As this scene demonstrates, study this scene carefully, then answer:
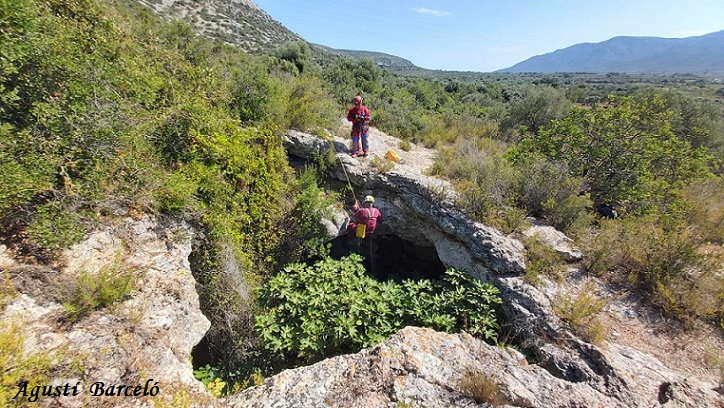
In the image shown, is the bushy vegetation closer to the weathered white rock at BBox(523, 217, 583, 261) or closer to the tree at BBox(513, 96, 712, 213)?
the tree at BBox(513, 96, 712, 213)

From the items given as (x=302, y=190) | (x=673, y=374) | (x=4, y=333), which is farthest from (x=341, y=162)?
(x=673, y=374)

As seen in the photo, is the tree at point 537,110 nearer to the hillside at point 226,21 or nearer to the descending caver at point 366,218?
the descending caver at point 366,218

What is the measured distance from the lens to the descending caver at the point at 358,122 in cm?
720

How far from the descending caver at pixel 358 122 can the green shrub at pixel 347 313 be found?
12.3ft

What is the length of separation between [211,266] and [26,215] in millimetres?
2259

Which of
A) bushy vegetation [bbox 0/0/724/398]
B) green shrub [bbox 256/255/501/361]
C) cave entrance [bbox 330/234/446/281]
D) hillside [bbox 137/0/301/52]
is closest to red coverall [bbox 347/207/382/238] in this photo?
bushy vegetation [bbox 0/0/724/398]

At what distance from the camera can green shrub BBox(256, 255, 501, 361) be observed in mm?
4406

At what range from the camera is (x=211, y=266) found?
5078mm

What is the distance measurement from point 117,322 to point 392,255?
697 cm

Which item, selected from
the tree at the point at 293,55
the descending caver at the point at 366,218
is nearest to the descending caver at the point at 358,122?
the descending caver at the point at 366,218

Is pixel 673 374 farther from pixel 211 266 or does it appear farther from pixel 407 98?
pixel 407 98

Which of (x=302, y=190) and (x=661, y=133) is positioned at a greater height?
(x=661, y=133)

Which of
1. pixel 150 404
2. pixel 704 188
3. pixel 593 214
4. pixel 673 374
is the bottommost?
pixel 673 374

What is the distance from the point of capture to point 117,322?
131 inches
